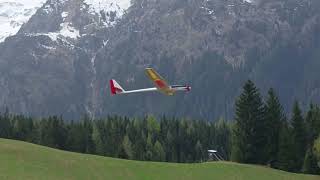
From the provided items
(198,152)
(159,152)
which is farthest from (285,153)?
(198,152)

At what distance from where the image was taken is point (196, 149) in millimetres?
183375

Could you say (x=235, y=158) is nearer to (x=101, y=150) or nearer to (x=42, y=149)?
(x=42, y=149)

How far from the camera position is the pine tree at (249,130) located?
10131cm

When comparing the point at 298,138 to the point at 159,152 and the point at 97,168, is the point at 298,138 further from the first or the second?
the point at 159,152

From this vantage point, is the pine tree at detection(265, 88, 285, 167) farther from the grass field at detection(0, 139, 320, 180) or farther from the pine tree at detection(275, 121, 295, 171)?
the grass field at detection(0, 139, 320, 180)

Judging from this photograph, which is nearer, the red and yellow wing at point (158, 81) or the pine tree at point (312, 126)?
the red and yellow wing at point (158, 81)

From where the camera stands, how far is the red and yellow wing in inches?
3036

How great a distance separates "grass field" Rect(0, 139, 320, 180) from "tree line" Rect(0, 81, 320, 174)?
11.8 meters

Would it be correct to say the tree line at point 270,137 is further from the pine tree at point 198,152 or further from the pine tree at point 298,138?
the pine tree at point 198,152

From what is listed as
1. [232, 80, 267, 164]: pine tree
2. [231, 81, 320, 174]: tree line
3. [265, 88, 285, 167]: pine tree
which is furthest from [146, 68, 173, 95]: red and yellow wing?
[265, 88, 285, 167]: pine tree

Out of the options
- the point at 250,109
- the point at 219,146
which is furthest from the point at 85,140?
the point at 250,109

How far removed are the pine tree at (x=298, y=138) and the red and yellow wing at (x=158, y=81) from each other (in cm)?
2932

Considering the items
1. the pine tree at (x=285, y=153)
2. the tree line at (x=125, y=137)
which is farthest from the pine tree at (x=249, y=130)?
the tree line at (x=125, y=137)

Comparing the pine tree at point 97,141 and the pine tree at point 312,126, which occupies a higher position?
the pine tree at point 312,126
